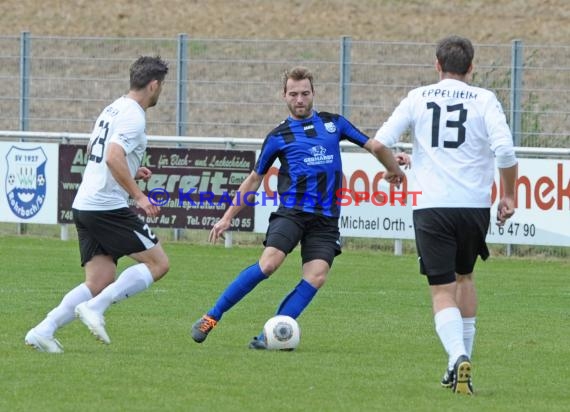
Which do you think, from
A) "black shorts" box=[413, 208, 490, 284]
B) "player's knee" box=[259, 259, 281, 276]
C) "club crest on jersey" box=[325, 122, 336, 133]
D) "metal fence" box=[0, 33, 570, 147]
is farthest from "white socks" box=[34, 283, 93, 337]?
"metal fence" box=[0, 33, 570, 147]

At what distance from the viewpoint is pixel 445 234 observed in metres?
8.03

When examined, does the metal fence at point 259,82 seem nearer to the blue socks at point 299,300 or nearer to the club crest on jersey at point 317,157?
the club crest on jersey at point 317,157

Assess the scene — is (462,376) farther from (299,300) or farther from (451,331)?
(299,300)

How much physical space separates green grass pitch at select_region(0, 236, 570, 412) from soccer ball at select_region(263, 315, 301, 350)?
11cm

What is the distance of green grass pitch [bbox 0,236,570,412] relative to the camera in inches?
306

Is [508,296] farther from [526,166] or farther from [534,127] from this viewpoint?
[534,127]

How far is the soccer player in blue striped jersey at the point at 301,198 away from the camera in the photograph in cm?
995

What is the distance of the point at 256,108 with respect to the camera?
25594 millimetres

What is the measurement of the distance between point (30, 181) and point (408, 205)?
4990 millimetres

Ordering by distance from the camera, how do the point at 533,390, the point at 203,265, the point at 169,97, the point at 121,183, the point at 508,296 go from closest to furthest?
the point at 533,390 < the point at 121,183 < the point at 508,296 < the point at 203,265 < the point at 169,97

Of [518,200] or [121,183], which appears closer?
[121,183]

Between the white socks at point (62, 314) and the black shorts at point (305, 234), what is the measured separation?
139 centimetres

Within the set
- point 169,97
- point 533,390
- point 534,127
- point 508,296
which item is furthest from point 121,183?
point 169,97

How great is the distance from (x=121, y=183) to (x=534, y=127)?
11.2m
